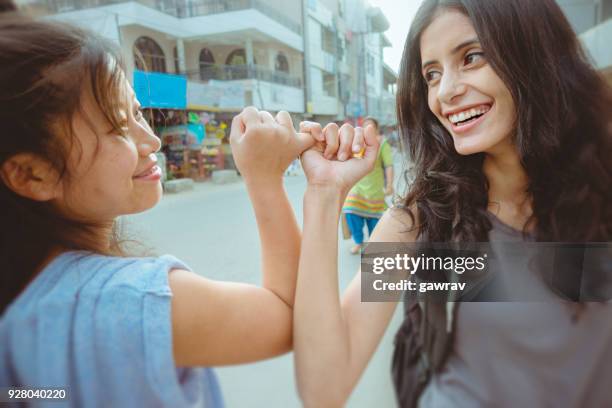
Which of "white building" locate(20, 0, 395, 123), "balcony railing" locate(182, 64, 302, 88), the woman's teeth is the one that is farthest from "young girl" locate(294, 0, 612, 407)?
"balcony railing" locate(182, 64, 302, 88)

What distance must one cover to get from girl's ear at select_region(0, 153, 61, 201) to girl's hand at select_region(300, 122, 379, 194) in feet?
1.08

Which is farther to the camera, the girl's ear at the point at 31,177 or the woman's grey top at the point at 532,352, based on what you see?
the woman's grey top at the point at 532,352

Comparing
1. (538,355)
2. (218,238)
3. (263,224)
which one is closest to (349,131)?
(263,224)

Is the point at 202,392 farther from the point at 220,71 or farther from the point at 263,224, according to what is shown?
the point at 220,71

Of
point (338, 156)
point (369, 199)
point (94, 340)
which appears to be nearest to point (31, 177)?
point (94, 340)

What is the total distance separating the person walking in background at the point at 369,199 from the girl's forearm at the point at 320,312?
1.97 meters

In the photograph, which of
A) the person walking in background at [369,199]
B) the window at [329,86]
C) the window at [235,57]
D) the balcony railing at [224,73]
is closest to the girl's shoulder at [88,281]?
the balcony railing at [224,73]

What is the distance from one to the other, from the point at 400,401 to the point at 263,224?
0.52 metres

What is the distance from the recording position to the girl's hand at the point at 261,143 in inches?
18.9

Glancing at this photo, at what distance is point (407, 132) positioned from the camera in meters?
0.78

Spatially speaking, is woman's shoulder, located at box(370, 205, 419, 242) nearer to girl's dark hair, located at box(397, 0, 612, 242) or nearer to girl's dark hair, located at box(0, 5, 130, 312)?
girl's dark hair, located at box(397, 0, 612, 242)

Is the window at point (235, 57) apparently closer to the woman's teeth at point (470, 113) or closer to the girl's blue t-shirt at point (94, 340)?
the woman's teeth at point (470, 113)

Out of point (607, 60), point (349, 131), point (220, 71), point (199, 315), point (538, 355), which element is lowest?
point (538, 355)

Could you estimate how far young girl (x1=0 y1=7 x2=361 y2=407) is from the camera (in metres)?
0.35
